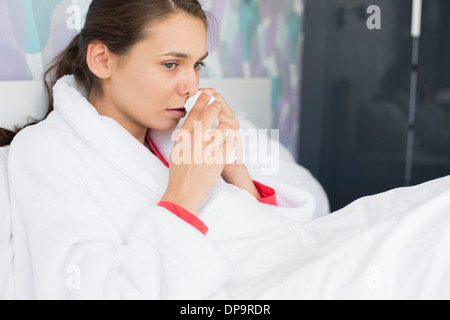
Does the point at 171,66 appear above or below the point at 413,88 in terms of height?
above

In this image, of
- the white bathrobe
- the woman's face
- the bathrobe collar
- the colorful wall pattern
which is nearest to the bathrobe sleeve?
the white bathrobe

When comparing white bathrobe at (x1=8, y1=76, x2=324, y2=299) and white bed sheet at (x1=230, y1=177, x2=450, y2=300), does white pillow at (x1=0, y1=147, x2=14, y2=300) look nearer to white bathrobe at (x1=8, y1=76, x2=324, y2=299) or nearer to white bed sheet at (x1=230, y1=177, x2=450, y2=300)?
white bathrobe at (x1=8, y1=76, x2=324, y2=299)

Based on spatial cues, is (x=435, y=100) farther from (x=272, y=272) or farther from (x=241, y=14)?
(x=272, y=272)

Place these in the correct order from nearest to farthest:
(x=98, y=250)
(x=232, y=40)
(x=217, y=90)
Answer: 1. (x=98, y=250)
2. (x=217, y=90)
3. (x=232, y=40)

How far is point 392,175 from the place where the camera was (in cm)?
276

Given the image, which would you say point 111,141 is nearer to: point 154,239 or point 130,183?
point 130,183

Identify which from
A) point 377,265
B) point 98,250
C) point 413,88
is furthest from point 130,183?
point 413,88

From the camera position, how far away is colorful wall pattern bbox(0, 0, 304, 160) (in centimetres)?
116

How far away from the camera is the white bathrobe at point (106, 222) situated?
2.57ft

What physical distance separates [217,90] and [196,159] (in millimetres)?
881

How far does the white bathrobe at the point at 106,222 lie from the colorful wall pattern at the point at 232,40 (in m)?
0.18

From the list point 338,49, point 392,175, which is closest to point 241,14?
point 338,49

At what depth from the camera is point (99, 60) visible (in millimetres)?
1075

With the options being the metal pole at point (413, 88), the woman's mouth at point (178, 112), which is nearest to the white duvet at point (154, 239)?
the woman's mouth at point (178, 112)
